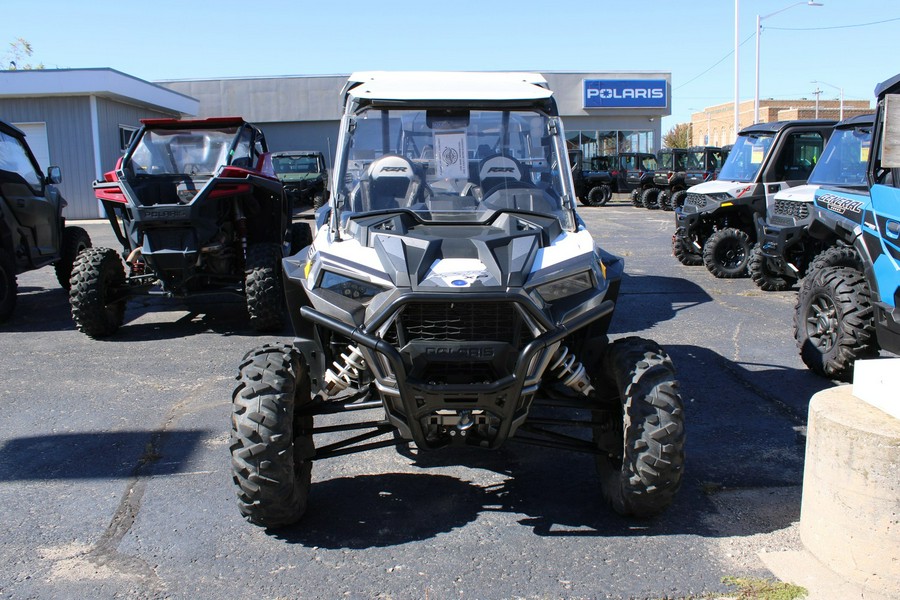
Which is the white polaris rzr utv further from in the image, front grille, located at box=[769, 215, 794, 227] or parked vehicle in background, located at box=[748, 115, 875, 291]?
front grille, located at box=[769, 215, 794, 227]

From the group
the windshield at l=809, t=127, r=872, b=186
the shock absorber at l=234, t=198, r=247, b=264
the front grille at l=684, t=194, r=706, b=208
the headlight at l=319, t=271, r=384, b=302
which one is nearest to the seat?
the headlight at l=319, t=271, r=384, b=302

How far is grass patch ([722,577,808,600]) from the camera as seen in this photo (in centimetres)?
321

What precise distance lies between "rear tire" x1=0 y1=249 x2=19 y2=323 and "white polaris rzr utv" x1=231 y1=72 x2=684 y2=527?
18.7 ft

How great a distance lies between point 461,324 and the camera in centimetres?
357

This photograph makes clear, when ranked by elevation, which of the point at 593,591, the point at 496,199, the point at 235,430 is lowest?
the point at 593,591

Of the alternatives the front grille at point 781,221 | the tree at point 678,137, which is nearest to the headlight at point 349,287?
the front grille at point 781,221

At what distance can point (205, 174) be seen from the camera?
8.94m

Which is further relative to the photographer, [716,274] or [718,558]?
[716,274]

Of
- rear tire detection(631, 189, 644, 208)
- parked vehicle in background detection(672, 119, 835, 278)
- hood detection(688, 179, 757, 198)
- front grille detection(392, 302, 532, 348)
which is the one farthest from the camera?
rear tire detection(631, 189, 644, 208)

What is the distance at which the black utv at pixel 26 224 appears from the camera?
873 centimetres

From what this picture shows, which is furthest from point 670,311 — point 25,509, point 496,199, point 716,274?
point 25,509

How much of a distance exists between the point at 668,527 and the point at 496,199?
Result: 78.7 inches

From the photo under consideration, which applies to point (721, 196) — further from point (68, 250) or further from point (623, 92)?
point (623, 92)

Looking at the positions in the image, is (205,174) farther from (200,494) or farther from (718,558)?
(718,558)
